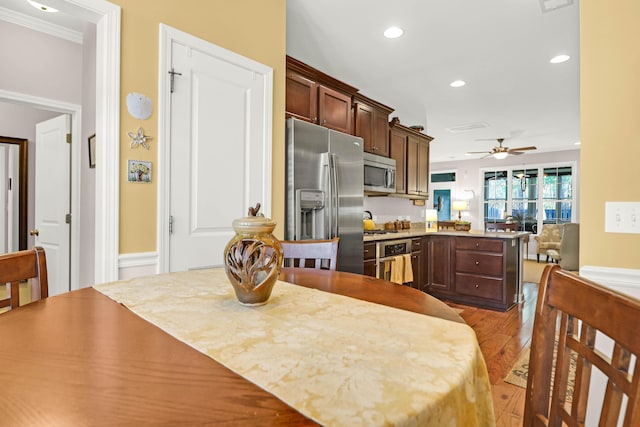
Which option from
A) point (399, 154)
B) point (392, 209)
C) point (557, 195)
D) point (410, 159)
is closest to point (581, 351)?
point (399, 154)

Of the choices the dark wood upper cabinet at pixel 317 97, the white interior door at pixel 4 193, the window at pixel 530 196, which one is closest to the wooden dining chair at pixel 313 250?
the dark wood upper cabinet at pixel 317 97

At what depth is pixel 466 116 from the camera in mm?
5453

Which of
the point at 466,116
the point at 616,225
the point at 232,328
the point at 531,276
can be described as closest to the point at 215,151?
the point at 232,328

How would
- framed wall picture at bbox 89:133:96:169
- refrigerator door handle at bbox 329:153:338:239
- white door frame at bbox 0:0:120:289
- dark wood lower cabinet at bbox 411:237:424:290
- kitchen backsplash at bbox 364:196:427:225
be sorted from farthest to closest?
kitchen backsplash at bbox 364:196:427:225
dark wood lower cabinet at bbox 411:237:424:290
refrigerator door handle at bbox 329:153:338:239
framed wall picture at bbox 89:133:96:169
white door frame at bbox 0:0:120:289

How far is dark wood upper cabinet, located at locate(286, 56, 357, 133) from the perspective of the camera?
9.62 ft

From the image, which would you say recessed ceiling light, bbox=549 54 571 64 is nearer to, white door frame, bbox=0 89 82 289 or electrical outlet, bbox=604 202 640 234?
electrical outlet, bbox=604 202 640 234

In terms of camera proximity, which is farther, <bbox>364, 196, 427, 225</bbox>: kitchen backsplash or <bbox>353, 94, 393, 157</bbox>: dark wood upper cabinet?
<bbox>364, 196, 427, 225</bbox>: kitchen backsplash

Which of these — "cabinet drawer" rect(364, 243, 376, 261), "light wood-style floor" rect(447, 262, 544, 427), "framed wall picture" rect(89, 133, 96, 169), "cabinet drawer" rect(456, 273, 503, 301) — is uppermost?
"framed wall picture" rect(89, 133, 96, 169)

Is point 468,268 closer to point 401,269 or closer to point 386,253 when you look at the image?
point 401,269

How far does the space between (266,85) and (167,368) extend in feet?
7.73

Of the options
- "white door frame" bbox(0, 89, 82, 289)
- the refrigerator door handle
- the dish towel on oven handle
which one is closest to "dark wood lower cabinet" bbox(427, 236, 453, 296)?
the dish towel on oven handle

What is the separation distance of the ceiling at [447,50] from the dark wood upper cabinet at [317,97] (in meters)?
0.34

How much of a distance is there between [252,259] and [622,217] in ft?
4.74

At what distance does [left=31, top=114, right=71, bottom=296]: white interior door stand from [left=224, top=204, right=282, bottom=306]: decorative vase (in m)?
2.82
